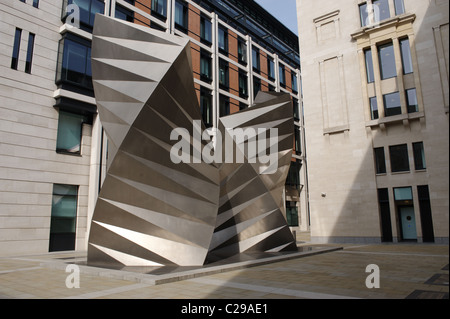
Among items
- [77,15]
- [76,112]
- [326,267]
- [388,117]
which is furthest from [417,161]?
[77,15]

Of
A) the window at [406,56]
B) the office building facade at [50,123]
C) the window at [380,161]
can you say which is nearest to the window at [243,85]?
the office building facade at [50,123]

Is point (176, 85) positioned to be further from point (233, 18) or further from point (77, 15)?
point (233, 18)

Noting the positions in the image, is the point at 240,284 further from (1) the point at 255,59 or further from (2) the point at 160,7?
(1) the point at 255,59

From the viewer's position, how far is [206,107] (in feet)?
122

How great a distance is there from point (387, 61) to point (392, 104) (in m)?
3.64

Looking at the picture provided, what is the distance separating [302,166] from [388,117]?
26252 millimetres

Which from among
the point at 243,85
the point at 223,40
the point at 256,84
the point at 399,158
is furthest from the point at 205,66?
the point at 399,158

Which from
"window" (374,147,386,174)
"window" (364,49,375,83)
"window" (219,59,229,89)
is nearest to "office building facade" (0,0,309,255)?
"window" (219,59,229,89)

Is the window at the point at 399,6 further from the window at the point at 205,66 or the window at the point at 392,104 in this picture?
the window at the point at 205,66

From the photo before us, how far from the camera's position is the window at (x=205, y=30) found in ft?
125

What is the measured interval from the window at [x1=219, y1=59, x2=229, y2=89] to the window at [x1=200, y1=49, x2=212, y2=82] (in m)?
2.26

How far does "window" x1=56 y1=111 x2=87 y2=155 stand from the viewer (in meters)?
23.6

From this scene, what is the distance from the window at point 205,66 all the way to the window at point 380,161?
19.2 m

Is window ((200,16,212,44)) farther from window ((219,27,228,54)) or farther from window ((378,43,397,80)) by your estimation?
window ((378,43,397,80))
